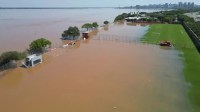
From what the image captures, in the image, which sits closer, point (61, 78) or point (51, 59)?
point (61, 78)

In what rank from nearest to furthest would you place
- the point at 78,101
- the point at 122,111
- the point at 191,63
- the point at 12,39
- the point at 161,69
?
the point at 122,111 < the point at 78,101 < the point at 161,69 < the point at 191,63 < the point at 12,39

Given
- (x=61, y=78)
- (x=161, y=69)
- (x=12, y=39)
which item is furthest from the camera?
(x=12, y=39)

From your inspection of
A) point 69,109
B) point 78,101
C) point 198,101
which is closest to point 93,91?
point 78,101

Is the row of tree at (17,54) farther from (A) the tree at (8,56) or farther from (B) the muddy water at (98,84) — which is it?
(B) the muddy water at (98,84)

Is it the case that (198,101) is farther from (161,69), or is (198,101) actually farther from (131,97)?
(161,69)

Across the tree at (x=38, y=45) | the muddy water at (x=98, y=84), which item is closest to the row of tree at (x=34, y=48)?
the tree at (x=38, y=45)

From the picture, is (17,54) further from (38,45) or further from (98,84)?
(98,84)

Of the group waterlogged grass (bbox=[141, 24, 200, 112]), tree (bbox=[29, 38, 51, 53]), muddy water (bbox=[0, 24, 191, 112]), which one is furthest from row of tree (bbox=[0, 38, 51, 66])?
waterlogged grass (bbox=[141, 24, 200, 112])

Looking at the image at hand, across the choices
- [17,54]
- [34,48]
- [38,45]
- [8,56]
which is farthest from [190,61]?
[8,56]
